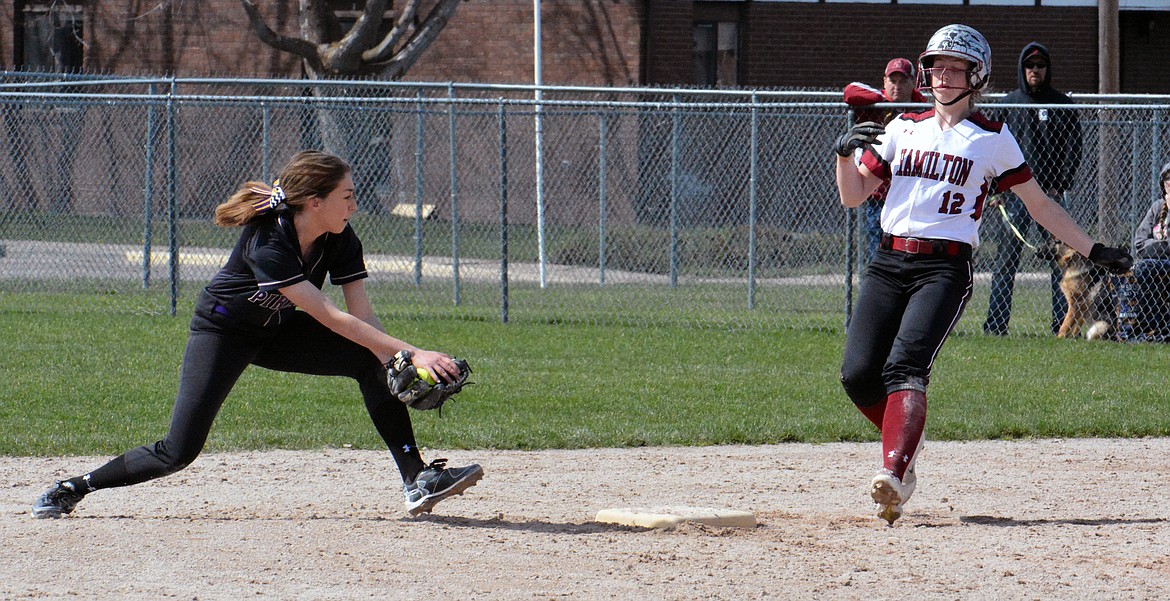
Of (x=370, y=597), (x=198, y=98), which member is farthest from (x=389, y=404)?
(x=198, y=98)

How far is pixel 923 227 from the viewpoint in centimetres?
565

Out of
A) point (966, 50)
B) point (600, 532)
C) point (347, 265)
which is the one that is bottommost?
point (600, 532)

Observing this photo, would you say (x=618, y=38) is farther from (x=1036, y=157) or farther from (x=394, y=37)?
(x=1036, y=157)

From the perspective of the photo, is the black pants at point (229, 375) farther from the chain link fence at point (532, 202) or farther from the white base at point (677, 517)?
the chain link fence at point (532, 202)

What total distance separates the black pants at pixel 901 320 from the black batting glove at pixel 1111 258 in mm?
511

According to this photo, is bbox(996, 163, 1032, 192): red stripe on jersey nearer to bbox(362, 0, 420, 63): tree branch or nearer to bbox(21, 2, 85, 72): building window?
bbox(362, 0, 420, 63): tree branch

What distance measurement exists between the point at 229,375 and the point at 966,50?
3047mm

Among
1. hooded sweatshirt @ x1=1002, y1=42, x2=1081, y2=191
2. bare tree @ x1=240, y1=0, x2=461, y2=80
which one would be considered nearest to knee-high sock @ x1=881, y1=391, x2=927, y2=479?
hooded sweatshirt @ x1=1002, y1=42, x2=1081, y2=191

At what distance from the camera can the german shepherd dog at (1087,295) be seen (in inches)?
467

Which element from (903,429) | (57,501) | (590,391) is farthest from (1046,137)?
(57,501)

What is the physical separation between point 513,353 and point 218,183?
9.04m

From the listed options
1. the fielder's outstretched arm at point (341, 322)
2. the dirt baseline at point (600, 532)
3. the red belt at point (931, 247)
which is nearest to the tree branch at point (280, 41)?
the dirt baseline at point (600, 532)

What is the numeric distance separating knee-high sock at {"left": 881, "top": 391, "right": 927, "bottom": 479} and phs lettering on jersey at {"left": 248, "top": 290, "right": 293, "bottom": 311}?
7.48ft

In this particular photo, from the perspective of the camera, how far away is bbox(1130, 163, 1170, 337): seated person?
11.3m
